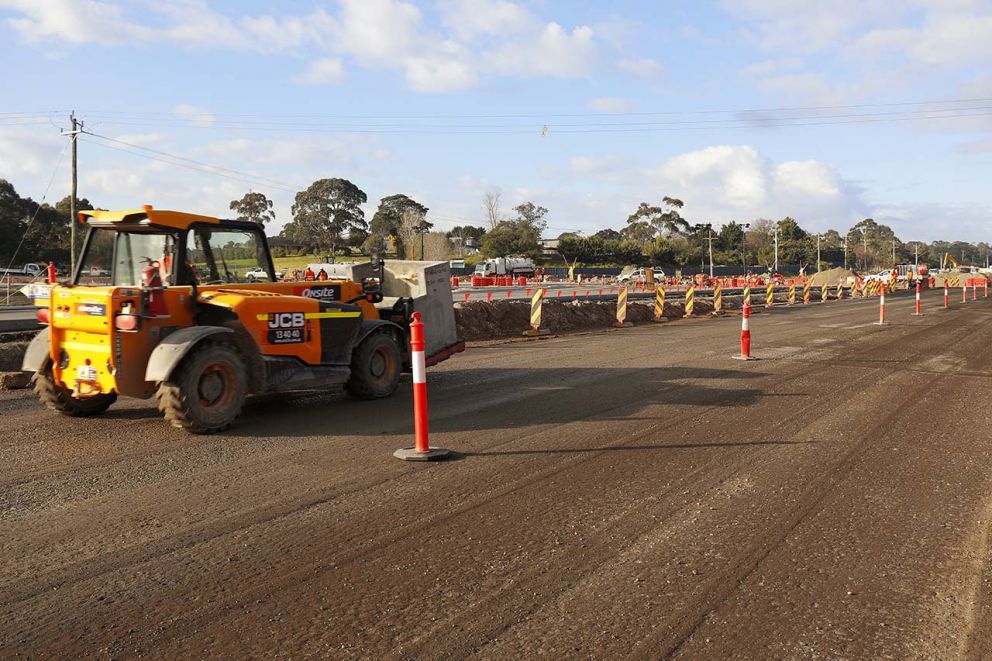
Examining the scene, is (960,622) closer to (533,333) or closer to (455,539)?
(455,539)

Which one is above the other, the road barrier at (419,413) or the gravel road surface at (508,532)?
the road barrier at (419,413)

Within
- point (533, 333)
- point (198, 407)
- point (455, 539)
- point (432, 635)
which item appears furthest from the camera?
point (533, 333)

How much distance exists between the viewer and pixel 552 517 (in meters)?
4.97

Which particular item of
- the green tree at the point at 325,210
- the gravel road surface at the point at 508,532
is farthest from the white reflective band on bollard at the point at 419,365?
the green tree at the point at 325,210

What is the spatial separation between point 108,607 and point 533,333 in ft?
55.1

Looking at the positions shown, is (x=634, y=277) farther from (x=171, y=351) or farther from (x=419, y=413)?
(x=419, y=413)

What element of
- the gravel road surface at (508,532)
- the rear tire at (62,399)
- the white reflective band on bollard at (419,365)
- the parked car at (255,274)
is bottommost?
the gravel road surface at (508,532)

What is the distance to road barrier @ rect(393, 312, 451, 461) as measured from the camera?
634cm

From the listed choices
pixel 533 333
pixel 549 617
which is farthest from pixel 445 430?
pixel 533 333

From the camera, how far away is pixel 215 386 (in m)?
7.48

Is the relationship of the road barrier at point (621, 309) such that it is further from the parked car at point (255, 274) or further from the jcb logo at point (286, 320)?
the jcb logo at point (286, 320)

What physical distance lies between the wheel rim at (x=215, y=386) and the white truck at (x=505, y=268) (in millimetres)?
59133

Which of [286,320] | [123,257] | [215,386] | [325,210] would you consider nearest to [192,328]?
[215,386]

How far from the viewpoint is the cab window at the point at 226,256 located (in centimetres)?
824
